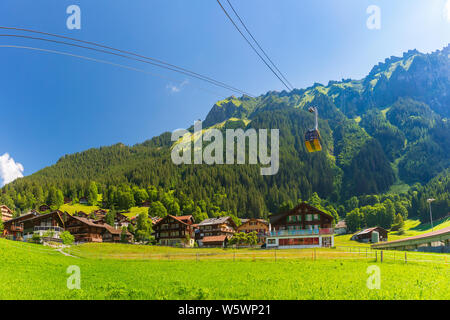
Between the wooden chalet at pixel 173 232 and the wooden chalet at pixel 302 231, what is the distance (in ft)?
101

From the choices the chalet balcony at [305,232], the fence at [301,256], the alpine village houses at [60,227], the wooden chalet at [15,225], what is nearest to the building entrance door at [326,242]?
the chalet balcony at [305,232]

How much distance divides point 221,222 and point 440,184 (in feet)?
449

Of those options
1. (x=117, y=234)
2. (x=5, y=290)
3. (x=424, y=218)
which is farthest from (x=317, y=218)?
(x=424, y=218)

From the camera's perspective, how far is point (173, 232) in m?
102

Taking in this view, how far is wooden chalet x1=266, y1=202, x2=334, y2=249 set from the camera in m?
69.2

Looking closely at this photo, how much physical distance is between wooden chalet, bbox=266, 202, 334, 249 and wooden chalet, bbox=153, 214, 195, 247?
30.6 meters

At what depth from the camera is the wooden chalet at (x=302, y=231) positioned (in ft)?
227

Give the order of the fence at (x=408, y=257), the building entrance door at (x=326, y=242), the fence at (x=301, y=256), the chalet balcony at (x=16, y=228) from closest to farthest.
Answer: the fence at (x=408, y=257) → the fence at (x=301, y=256) → the building entrance door at (x=326, y=242) → the chalet balcony at (x=16, y=228)

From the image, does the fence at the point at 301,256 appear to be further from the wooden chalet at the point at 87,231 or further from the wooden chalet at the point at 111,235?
the wooden chalet at the point at 111,235

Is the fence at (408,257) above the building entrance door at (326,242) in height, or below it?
above

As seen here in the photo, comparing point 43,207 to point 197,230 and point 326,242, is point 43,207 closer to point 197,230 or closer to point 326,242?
point 197,230

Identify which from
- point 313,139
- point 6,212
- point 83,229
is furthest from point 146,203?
point 313,139

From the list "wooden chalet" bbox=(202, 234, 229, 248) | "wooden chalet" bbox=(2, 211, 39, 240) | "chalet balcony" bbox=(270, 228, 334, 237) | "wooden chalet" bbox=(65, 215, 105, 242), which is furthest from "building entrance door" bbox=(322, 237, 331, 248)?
"wooden chalet" bbox=(2, 211, 39, 240)

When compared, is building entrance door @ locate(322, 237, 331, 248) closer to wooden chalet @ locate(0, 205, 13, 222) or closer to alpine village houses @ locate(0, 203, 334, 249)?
alpine village houses @ locate(0, 203, 334, 249)
